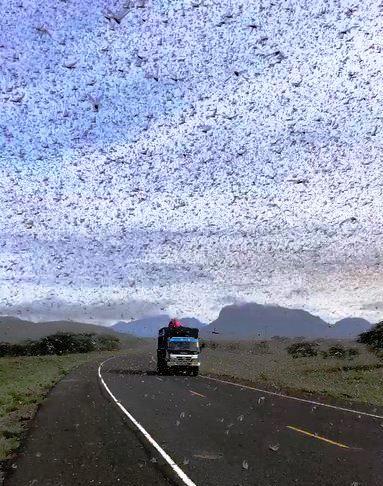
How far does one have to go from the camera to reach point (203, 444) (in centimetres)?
1293

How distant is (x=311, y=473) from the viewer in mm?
9883

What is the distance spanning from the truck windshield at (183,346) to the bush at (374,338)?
3041 cm

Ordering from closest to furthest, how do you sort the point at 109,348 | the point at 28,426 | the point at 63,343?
1. the point at 28,426
2. the point at 63,343
3. the point at 109,348

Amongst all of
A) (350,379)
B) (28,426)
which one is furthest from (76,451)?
(350,379)

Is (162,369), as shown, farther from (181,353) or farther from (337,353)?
(337,353)

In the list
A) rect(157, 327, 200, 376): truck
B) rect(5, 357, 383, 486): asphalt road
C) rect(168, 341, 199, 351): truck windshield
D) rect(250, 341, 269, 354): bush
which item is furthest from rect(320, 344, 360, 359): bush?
rect(5, 357, 383, 486): asphalt road

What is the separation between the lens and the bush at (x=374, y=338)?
62.3m

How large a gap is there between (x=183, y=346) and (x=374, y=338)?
3204cm

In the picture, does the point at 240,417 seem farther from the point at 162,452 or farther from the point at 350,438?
the point at 162,452

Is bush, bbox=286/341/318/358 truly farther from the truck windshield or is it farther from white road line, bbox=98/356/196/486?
white road line, bbox=98/356/196/486

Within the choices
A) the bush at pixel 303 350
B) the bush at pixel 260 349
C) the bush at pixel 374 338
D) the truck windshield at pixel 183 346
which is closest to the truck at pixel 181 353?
the truck windshield at pixel 183 346

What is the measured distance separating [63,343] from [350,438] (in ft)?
361

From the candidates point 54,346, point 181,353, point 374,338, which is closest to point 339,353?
point 374,338

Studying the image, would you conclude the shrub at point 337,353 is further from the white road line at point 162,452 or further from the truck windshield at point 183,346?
the white road line at point 162,452
